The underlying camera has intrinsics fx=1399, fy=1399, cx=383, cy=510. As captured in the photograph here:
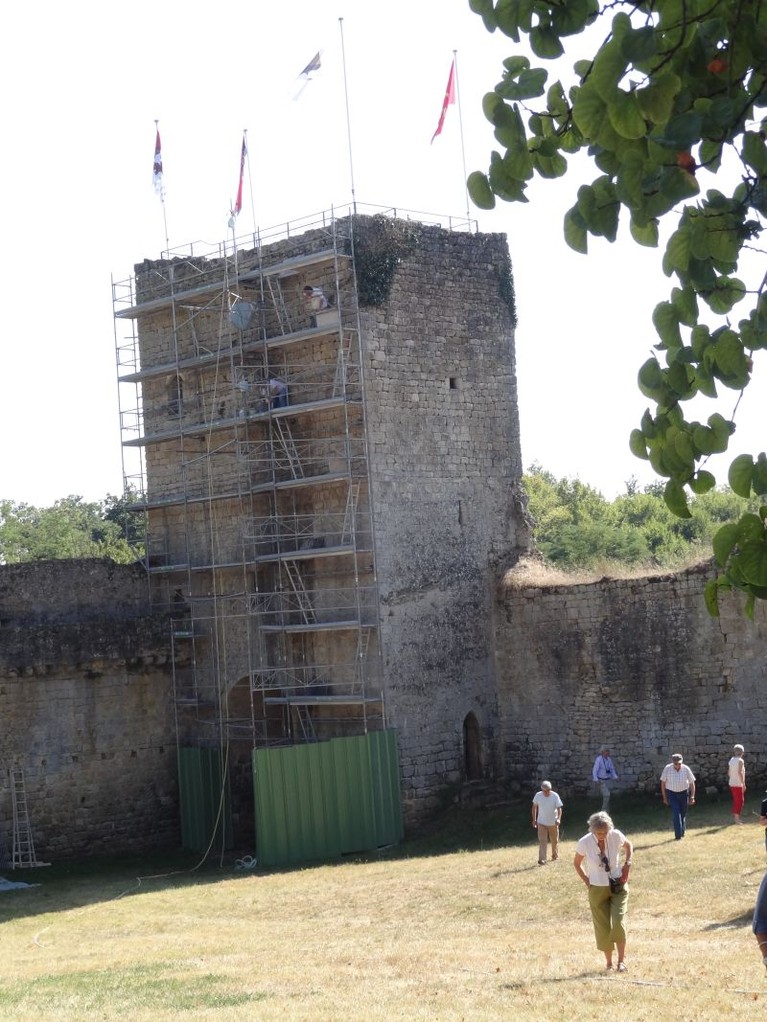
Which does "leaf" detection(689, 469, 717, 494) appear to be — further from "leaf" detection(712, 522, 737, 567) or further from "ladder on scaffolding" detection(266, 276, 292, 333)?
"ladder on scaffolding" detection(266, 276, 292, 333)

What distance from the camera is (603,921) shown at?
10453 millimetres

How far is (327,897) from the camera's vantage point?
16672mm

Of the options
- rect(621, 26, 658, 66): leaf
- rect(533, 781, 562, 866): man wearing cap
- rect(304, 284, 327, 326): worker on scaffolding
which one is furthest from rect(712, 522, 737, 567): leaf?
rect(304, 284, 327, 326): worker on scaffolding

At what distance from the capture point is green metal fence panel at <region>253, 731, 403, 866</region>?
20.2m

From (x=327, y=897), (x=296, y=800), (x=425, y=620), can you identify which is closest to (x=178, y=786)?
(x=296, y=800)

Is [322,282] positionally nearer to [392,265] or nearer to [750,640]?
[392,265]

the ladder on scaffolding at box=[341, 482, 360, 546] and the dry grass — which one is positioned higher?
the ladder on scaffolding at box=[341, 482, 360, 546]

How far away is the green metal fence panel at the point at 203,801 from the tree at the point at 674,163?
739 inches

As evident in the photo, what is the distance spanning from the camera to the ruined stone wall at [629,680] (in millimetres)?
19484

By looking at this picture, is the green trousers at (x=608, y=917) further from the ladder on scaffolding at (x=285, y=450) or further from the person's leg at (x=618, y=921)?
the ladder on scaffolding at (x=285, y=450)

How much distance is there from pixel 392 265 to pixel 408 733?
714cm

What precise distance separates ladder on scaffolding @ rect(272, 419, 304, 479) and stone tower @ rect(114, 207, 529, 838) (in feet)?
0.17

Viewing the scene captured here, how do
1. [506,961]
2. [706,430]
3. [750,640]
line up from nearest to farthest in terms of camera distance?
1. [706,430]
2. [506,961]
3. [750,640]

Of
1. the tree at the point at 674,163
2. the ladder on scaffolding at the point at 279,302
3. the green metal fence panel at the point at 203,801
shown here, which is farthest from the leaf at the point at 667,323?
the green metal fence panel at the point at 203,801
